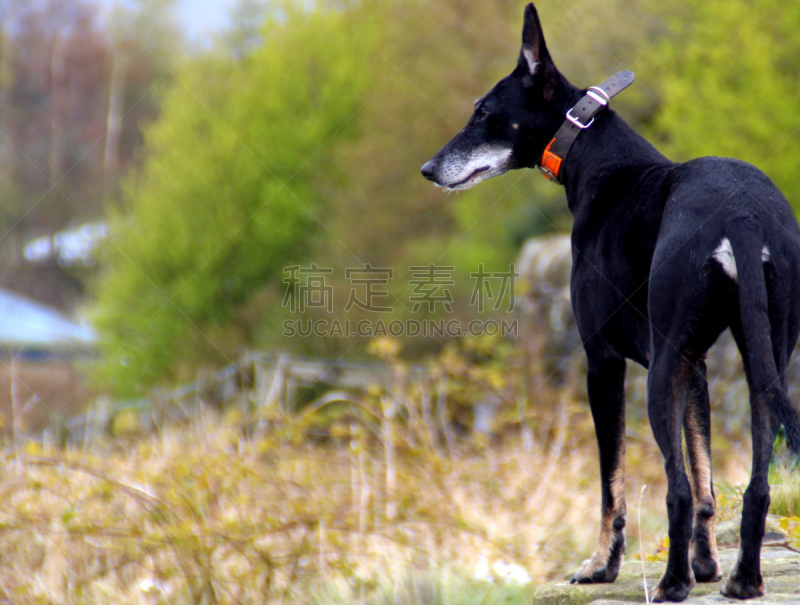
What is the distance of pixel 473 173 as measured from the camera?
12.7 ft

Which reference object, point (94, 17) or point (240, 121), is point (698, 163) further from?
point (94, 17)

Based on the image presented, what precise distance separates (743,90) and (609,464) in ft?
28.8

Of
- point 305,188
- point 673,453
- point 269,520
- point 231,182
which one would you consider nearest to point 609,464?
point 673,453

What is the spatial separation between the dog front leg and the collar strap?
0.97 meters

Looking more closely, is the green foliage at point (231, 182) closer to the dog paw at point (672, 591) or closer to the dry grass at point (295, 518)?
the dry grass at point (295, 518)

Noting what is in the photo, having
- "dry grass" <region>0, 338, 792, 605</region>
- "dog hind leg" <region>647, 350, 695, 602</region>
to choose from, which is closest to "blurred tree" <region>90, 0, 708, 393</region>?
"dry grass" <region>0, 338, 792, 605</region>

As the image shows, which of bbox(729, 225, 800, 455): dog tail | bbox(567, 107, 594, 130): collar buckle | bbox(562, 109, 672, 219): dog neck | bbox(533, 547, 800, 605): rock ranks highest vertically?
bbox(567, 107, 594, 130): collar buckle

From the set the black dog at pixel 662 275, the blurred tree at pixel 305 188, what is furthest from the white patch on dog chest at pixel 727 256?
the blurred tree at pixel 305 188

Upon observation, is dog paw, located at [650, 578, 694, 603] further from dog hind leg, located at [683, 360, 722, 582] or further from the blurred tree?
the blurred tree

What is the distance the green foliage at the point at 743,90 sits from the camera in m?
9.70

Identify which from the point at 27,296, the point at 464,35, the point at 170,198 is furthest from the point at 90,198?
the point at 464,35

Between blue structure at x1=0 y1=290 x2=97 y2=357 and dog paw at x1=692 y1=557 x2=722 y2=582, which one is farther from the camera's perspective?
blue structure at x1=0 y1=290 x2=97 y2=357

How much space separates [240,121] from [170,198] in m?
2.58

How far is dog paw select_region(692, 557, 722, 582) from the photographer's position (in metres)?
3.02
